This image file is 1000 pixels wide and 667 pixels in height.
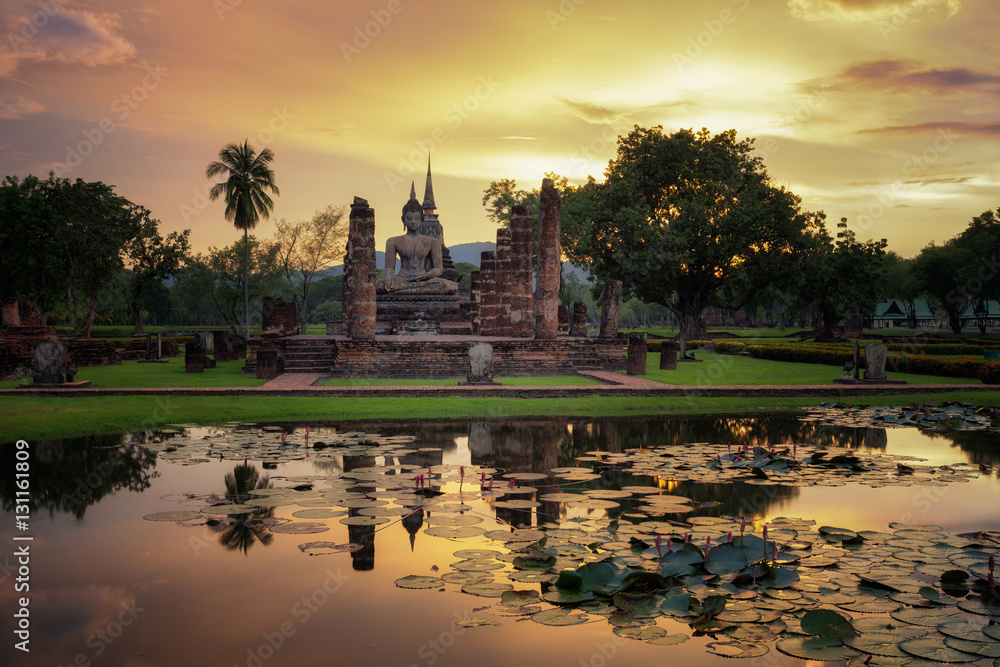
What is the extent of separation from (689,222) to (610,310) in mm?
15420

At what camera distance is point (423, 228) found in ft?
134

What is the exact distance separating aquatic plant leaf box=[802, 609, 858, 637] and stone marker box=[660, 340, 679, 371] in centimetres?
2009

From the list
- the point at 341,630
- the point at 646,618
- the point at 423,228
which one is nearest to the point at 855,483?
the point at 646,618

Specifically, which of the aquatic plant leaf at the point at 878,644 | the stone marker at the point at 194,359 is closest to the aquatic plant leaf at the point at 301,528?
the aquatic plant leaf at the point at 878,644

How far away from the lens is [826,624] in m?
4.23

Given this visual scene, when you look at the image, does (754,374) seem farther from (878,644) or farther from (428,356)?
(878,644)

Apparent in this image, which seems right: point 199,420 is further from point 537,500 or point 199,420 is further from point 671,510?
point 671,510

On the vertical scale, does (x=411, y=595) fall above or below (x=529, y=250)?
below

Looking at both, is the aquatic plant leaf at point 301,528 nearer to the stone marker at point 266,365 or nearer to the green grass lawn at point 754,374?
the stone marker at point 266,365

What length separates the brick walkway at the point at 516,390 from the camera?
52.5ft

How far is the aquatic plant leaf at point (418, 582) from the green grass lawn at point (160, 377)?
13684 mm

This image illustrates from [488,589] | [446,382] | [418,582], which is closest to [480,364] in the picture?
[446,382]

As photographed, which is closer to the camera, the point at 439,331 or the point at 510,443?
the point at 510,443

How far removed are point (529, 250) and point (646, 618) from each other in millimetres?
19837
